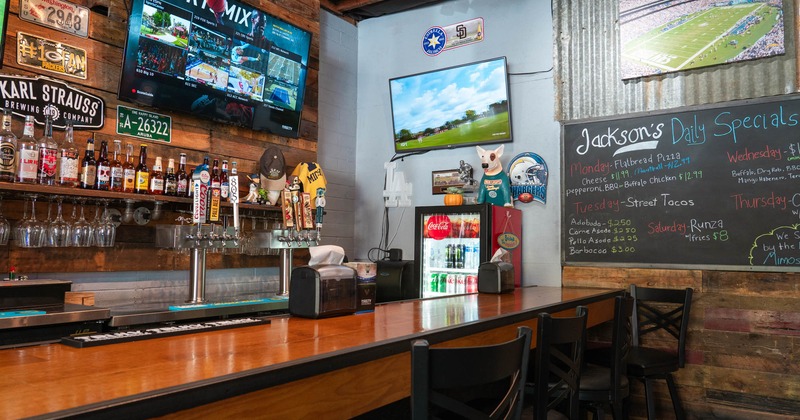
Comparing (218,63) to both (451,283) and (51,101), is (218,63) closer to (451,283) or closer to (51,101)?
(51,101)

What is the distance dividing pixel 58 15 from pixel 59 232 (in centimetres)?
123

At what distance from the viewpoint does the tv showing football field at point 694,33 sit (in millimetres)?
3621

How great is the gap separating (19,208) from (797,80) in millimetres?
4539

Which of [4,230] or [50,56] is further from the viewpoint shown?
[50,56]

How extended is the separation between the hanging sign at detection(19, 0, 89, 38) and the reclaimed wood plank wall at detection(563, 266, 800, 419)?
3.93m

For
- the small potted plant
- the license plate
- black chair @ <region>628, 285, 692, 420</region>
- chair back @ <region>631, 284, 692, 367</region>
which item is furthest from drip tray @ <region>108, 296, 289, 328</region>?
chair back @ <region>631, 284, 692, 367</region>

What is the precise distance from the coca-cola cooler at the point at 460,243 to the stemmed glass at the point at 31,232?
8.24ft

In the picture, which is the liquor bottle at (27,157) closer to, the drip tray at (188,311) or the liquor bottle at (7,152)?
the liquor bottle at (7,152)

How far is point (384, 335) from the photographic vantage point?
1.71 m

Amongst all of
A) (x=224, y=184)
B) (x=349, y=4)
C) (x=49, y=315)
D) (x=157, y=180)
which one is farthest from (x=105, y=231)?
(x=349, y=4)

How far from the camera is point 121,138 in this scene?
11.5 ft

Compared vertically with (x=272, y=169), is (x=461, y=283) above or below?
below

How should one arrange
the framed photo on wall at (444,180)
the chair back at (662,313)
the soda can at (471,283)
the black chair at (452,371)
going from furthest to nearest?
the framed photo on wall at (444,180) → the soda can at (471,283) → the chair back at (662,313) → the black chair at (452,371)

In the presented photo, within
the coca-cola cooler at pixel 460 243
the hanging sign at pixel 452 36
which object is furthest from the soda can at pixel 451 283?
the hanging sign at pixel 452 36
